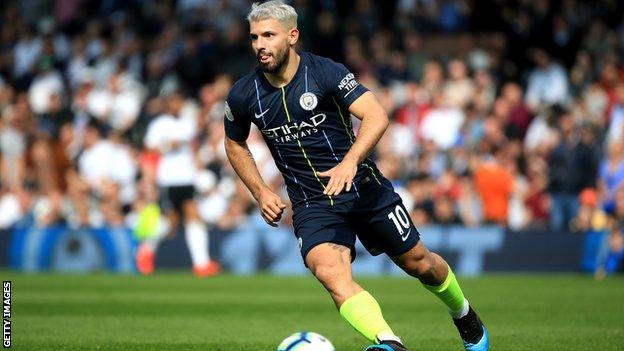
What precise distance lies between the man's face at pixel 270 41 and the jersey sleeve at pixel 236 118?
1.20 feet

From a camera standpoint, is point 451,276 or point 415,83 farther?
point 415,83

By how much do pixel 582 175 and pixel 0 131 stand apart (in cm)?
1163

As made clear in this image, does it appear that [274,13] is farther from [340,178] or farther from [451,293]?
[451,293]

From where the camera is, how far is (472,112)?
22.0 m

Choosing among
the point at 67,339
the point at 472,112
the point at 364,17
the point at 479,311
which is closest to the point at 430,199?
the point at 472,112

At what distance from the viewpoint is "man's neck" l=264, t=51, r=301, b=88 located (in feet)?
27.5

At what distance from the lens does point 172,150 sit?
2055cm

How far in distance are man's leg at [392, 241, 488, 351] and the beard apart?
5.18 feet

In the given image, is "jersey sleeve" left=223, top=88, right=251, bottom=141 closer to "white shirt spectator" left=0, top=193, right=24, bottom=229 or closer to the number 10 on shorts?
the number 10 on shorts

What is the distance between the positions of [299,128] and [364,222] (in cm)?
79

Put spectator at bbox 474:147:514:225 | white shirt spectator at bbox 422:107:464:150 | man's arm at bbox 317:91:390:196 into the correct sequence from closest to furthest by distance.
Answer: man's arm at bbox 317:91:390:196, spectator at bbox 474:147:514:225, white shirt spectator at bbox 422:107:464:150

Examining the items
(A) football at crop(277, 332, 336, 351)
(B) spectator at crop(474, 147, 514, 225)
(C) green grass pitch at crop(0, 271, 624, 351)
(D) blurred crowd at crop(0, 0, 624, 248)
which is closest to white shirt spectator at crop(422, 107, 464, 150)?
(D) blurred crowd at crop(0, 0, 624, 248)

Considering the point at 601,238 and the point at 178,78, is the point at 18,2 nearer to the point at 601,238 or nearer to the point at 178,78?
the point at 178,78

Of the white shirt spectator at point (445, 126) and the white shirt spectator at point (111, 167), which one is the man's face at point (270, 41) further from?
the white shirt spectator at point (111, 167)
